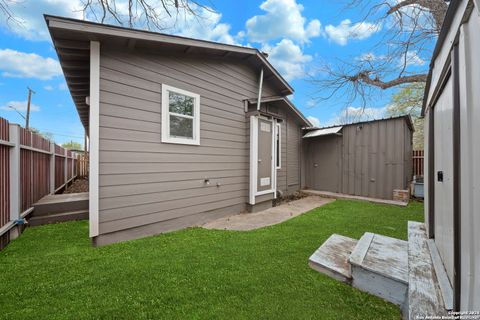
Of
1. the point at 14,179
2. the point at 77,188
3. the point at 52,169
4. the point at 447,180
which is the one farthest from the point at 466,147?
the point at 77,188

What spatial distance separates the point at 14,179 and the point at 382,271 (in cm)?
553

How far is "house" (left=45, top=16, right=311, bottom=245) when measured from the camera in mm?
3232

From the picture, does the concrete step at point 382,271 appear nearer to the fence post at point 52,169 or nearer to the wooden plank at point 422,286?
the wooden plank at point 422,286

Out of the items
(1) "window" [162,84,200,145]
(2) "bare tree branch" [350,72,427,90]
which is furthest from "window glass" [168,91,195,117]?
(2) "bare tree branch" [350,72,427,90]

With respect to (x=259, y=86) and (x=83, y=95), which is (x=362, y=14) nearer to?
(x=259, y=86)

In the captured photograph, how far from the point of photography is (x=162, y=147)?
155 inches

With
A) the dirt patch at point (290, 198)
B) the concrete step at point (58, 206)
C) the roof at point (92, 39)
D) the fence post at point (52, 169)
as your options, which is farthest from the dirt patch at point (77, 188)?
the dirt patch at point (290, 198)

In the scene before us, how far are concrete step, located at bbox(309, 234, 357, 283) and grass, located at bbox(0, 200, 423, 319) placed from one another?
90 millimetres

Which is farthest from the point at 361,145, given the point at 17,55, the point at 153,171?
the point at 17,55

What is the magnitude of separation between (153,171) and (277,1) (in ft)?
20.2

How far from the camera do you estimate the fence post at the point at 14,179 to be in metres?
3.39

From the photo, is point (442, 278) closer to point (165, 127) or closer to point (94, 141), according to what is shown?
point (165, 127)

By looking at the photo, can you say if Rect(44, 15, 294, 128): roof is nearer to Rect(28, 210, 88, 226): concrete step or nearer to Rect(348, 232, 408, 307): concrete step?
Rect(28, 210, 88, 226): concrete step

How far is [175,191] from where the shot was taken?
417 centimetres
